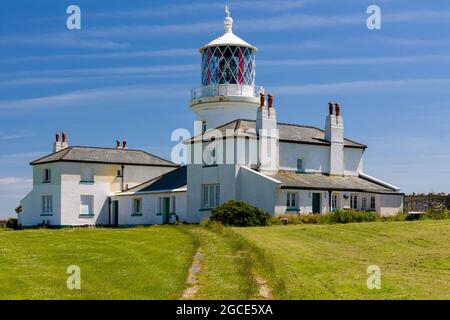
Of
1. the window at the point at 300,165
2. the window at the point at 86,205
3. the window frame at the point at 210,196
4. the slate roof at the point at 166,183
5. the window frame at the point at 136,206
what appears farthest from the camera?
the window at the point at 86,205

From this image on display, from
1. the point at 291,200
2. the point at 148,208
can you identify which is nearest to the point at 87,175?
the point at 148,208

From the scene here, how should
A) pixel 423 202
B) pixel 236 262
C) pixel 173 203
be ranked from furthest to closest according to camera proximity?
pixel 173 203, pixel 423 202, pixel 236 262

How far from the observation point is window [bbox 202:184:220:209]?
43812mm

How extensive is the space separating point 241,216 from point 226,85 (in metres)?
14.2

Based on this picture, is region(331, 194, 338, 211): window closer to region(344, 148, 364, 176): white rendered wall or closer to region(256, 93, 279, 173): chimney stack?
region(256, 93, 279, 173): chimney stack

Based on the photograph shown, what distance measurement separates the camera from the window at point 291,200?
40875 mm

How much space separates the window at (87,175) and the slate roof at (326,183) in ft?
55.2

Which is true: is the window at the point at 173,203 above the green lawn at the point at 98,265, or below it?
above

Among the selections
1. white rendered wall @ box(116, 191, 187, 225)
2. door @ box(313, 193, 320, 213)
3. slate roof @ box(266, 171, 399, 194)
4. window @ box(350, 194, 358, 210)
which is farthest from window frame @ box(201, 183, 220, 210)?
window @ box(350, 194, 358, 210)

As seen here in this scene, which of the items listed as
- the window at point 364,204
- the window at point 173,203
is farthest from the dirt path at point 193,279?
the window at point 173,203

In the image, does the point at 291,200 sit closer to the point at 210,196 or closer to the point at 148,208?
the point at 210,196

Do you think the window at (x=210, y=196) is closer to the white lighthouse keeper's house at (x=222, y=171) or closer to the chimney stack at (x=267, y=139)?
the white lighthouse keeper's house at (x=222, y=171)

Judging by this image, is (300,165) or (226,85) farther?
(226,85)

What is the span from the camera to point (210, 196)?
145 feet
